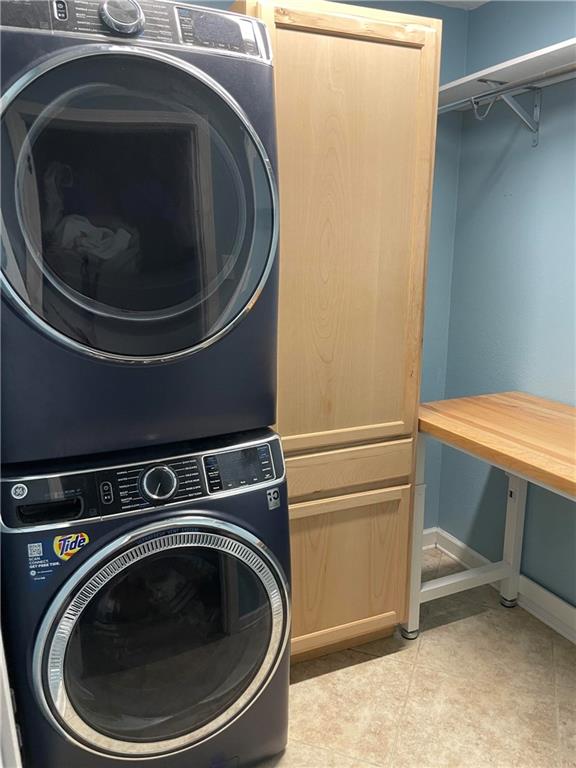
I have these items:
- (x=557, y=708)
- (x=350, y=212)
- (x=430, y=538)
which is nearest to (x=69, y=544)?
(x=350, y=212)

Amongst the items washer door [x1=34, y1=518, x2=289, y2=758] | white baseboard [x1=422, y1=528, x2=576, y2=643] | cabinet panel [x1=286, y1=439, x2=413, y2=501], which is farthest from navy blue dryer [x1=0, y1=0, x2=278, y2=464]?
white baseboard [x1=422, y1=528, x2=576, y2=643]

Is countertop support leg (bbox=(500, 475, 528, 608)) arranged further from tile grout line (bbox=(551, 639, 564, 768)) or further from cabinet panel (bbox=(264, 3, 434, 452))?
cabinet panel (bbox=(264, 3, 434, 452))

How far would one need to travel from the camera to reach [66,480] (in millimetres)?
1259

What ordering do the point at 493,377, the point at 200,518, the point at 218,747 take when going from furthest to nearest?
the point at 493,377 < the point at 218,747 < the point at 200,518

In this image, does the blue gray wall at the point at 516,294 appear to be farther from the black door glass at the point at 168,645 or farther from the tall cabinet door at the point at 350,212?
the black door glass at the point at 168,645

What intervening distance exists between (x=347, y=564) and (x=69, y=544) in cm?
97

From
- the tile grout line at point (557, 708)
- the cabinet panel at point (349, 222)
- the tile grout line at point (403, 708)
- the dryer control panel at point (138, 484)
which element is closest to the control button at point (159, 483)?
the dryer control panel at point (138, 484)

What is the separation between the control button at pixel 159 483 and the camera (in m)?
1.32

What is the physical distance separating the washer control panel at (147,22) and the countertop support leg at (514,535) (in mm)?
1722

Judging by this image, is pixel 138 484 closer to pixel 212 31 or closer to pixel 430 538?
pixel 212 31

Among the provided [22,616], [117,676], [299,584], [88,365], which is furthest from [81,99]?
[299,584]

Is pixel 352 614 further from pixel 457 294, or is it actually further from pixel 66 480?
pixel 457 294

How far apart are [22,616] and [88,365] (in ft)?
1.70

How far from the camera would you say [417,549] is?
81.2 inches
